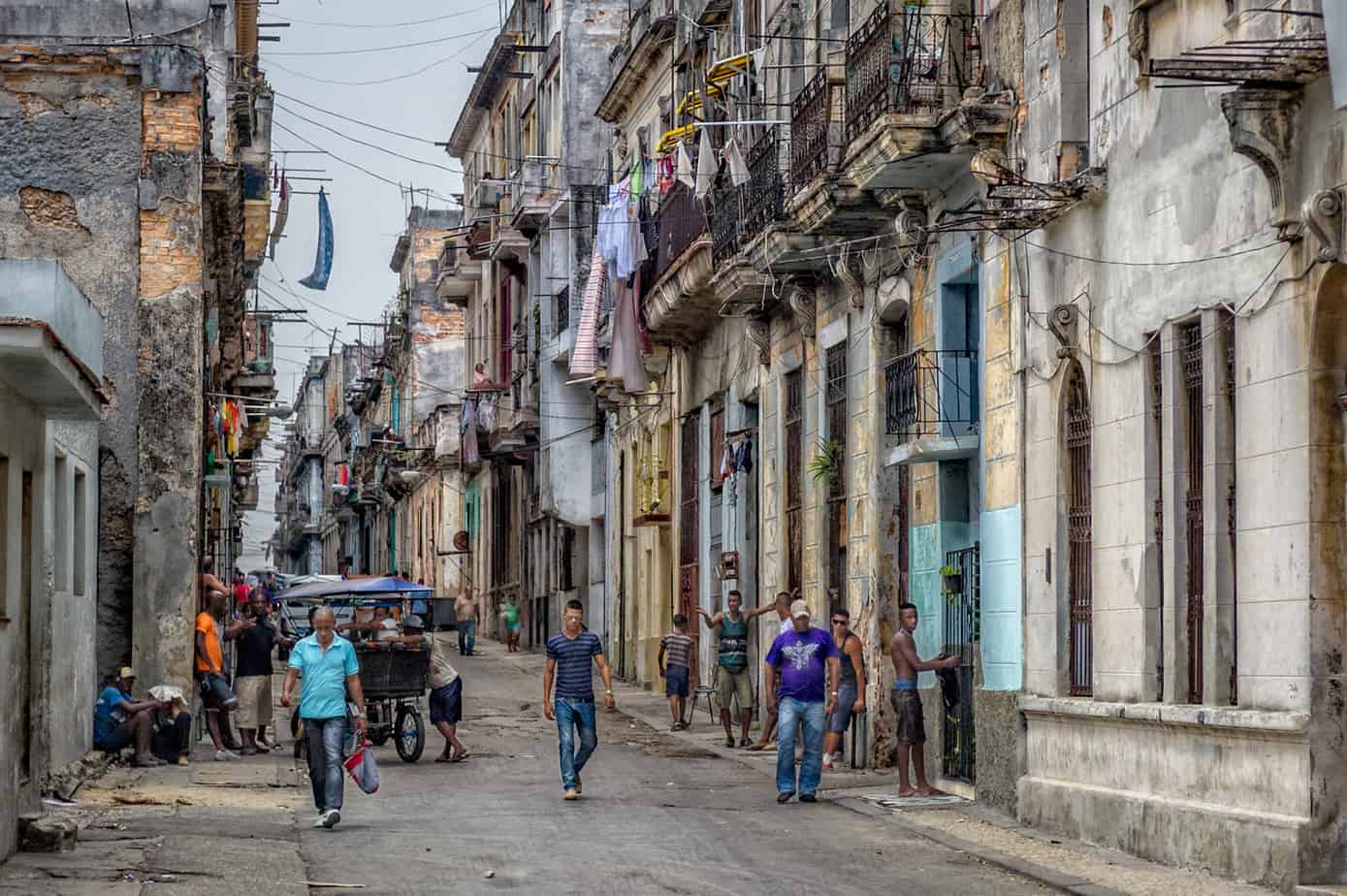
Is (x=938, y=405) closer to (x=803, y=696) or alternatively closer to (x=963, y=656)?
(x=963, y=656)

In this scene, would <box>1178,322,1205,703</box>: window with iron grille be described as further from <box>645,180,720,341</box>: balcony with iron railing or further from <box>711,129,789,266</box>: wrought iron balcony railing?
<box>645,180,720,341</box>: balcony with iron railing

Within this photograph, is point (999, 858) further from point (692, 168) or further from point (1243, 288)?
point (692, 168)

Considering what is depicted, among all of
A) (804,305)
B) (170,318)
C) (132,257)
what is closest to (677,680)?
(804,305)

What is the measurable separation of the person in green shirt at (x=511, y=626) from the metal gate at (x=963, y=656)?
26.9m

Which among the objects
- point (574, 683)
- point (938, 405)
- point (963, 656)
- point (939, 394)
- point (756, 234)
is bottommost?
point (574, 683)

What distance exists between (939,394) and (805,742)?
342 cm

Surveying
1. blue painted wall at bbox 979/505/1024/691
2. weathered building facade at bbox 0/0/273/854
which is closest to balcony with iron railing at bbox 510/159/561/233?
weathered building facade at bbox 0/0/273/854

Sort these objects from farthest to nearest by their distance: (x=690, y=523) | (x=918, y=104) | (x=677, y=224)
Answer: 1. (x=690, y=523)
2. (x=677, y=224)
3. (x=918, y=104)

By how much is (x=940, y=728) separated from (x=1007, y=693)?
1993mm

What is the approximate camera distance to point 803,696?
693 inches

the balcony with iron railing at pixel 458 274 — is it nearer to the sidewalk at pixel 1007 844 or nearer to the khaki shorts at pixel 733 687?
the khaki shorts at pixel 733 687

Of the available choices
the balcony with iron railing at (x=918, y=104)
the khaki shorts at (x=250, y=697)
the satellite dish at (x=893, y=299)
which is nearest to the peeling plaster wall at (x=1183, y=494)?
the balcony with iron railing at (x=918, y=104)

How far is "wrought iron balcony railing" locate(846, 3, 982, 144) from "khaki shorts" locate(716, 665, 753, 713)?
22.3 ft

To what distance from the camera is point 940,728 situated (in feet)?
60.9
